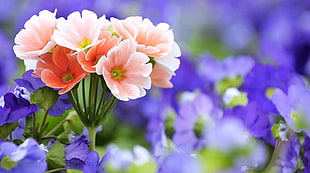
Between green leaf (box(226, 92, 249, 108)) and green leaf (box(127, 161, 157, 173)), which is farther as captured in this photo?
green leaf (box(226, 92, 249, 108))

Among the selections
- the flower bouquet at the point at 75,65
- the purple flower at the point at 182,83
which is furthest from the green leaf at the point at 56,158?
the purple flower at the point at 182,83

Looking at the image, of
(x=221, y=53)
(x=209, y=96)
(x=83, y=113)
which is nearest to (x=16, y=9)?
(x=221, y=53)

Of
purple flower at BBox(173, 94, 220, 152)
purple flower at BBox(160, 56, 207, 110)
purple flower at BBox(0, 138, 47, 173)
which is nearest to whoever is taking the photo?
purple flower at BBox(0, 138, 47, 173)

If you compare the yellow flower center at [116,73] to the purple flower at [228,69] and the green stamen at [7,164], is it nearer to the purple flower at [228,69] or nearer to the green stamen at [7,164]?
the green stamen at [7,164]

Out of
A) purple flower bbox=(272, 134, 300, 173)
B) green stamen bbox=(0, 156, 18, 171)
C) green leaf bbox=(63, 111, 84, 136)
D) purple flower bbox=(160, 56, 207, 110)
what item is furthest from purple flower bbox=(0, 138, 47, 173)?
purple flower bbox=(160, 56, 207, 110)

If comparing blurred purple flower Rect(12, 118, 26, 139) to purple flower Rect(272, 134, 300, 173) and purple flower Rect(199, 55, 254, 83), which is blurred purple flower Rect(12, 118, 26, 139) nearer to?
purple flower Rect(272, 134, 300, 173)
